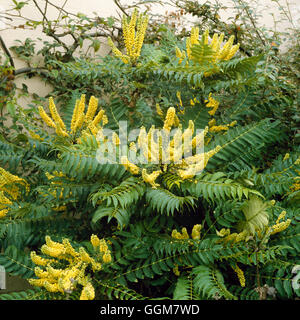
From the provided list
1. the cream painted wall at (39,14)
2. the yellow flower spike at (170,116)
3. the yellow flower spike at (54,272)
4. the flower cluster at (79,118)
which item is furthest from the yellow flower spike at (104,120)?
the cream painted wall at (39,14)

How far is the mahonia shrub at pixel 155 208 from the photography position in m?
1.49

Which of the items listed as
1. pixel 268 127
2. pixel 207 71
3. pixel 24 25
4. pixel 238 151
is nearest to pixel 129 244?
pixel 238 151

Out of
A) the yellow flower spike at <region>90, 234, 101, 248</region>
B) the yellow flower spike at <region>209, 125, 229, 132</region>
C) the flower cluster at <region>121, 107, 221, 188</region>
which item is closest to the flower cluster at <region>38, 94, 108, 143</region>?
the flower cluster at <region>121, 107, 221, 188</region>

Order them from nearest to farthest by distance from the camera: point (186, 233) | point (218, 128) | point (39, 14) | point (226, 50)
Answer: point (186, 233)
point (226, 50)
point (218, 128)
point (39, 14)

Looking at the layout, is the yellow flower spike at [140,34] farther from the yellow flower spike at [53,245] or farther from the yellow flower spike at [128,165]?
the yellow flower spike at [53,245]

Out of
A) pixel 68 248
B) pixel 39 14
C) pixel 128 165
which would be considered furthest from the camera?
pixel 39 14

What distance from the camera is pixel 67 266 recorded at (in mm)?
1540

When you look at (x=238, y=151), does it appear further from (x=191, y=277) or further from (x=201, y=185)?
(x=191, y=277)

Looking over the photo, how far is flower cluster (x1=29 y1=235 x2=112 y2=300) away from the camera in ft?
4.40

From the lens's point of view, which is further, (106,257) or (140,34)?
(140,34)

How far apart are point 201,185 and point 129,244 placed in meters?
0.44

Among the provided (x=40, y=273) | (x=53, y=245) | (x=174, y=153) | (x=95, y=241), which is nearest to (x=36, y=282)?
(x=40, y=273)

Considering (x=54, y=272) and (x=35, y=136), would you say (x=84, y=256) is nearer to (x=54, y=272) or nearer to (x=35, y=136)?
(x=54, y=272)

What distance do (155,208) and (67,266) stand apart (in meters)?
0.52
